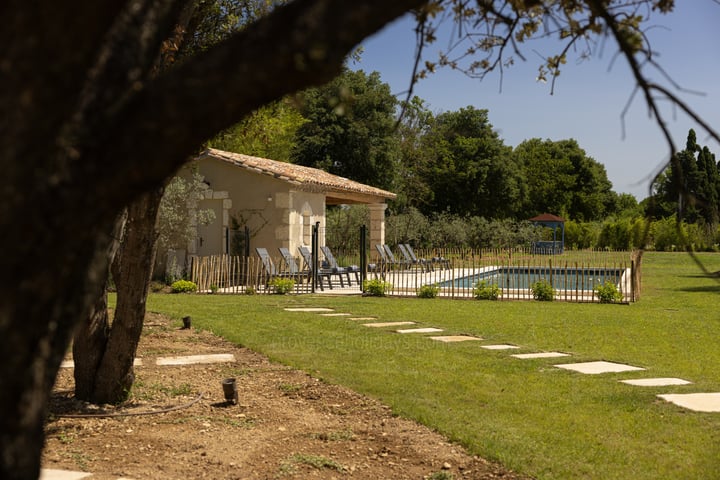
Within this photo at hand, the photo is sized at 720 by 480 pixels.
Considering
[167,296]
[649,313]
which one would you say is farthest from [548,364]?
[167,296]

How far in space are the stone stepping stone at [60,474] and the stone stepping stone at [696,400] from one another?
4.36 metres

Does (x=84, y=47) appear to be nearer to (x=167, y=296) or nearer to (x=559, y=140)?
(x=167, y=296)

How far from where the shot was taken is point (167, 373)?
6.53 meters

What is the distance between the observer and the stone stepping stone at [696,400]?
17.5 feet

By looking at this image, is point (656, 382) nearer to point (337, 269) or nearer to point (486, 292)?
point (486, 292)

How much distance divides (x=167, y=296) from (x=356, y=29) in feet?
46.8

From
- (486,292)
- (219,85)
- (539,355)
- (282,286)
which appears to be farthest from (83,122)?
(282,286)

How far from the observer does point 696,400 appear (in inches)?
220

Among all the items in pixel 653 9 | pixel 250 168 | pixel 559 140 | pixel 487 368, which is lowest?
pixel 487 368

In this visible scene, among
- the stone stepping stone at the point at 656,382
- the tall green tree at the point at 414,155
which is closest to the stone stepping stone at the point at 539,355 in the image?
the stone stepping stone at the point at 656,382

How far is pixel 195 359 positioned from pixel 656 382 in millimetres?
4554

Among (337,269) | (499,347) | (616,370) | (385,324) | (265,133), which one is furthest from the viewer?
(337,269)

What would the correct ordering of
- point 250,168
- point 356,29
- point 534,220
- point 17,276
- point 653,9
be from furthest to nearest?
1. point 534,220
2. point 250,168
3. point 653,9
4. point 356,29
5. point 17,276

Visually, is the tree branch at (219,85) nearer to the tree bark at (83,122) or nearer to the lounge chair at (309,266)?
the tree bark at (83,122)
